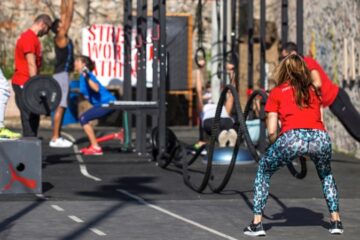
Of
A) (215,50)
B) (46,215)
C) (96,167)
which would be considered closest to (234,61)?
(215,50)

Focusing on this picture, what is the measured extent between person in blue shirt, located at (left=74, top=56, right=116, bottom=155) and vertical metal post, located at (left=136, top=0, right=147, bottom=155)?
511mm

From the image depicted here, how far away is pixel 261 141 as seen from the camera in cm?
1786

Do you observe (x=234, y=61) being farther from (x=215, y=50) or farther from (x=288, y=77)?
(x=288, y=77)

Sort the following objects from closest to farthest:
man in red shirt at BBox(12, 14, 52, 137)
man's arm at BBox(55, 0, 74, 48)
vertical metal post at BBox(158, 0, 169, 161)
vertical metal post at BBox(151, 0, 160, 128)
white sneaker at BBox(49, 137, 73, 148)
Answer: man in red shirt at BBox(12, 14, 52, 137)
vertical metal post at BBox(158, 0, 169, 161)
vertical metal post at BBox(151, 0, 160, 128)
man's arm at BBox(55, 0, 74, 48)
white sneaker at BBox(49, 137, 73, 148)

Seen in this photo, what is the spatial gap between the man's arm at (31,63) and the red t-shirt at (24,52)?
0.05 metres

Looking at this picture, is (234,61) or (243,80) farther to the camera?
(243,80)

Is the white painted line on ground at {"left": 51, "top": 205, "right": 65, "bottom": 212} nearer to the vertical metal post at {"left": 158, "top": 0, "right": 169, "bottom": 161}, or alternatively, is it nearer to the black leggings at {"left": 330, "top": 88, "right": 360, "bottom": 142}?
the vertical metal post at {"left": 158, "top": 0, "right": 169, "bottom": 161}

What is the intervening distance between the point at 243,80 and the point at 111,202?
1359cm

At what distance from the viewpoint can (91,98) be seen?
63.7 feet

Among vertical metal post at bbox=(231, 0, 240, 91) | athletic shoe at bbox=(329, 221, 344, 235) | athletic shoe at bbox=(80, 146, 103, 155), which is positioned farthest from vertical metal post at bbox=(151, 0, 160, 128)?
athletic shoe at bbox=(329, 221, 344, 235)

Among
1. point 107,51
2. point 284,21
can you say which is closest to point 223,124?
point 284,21

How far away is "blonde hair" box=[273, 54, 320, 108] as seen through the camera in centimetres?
1062

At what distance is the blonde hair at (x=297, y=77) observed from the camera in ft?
34.9

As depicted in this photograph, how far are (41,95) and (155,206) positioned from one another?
4325mm
